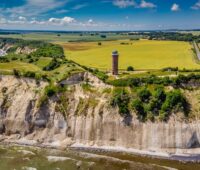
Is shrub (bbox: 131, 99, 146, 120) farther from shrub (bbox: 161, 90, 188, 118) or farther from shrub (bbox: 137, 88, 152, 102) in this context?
shrub (bbox: 161, 90, 188, 118)

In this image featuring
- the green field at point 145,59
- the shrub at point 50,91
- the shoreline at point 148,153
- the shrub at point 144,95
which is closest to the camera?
the shoreline at point 148,153

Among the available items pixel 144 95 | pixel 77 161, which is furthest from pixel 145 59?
pixel 77 161

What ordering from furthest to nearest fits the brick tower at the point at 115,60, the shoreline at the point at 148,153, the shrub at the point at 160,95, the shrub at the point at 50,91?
the brick tower at the point at 115,60
the shrub at the point at 50,91
the shrub at the point at 160,95
the shoreline at the point at 148,153

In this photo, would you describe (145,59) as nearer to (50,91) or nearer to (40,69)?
(40,69)

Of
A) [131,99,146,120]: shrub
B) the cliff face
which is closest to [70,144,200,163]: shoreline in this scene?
the cliff face

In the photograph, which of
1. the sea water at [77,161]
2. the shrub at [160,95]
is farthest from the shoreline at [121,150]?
the shrub at [160,95]

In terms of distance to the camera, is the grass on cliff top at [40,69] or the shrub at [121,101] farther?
the grass on cliff top at [40,69]

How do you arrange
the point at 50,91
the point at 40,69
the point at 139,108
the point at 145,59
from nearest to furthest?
the point at 139,108
the point at 50,91
the point at 40,69
the point at 145,59

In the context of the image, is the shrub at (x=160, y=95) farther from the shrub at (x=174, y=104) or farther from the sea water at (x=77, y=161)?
the sea water at (x=77, y=161)
